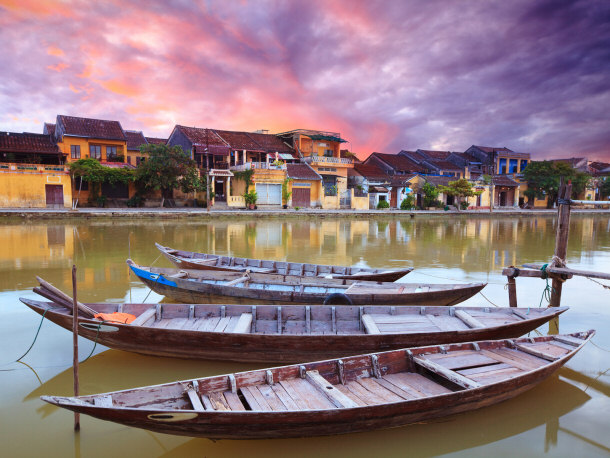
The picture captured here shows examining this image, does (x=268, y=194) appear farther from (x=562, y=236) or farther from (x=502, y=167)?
(x=502, y=167)

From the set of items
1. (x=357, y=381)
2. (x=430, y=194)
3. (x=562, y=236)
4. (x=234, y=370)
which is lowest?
(x=234, y=370)

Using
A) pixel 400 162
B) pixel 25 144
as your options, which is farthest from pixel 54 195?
pixel 400 162

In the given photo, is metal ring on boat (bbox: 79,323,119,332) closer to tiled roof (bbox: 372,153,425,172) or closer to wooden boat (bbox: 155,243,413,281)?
wooden boat (bbox: 155,243,413,281)

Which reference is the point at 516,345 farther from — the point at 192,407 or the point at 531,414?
the point at 192,407

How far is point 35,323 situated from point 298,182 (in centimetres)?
2830

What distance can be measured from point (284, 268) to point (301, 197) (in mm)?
25388

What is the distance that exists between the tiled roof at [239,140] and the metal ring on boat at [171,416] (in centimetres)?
3282

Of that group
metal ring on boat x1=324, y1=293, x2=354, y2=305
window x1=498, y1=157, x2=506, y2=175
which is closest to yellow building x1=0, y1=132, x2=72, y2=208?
metal ring on boat x1=324, y1=293, x2=354, y2=305

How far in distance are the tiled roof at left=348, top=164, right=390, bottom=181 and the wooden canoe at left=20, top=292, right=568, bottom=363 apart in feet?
115

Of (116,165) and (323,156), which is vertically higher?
(323,156)

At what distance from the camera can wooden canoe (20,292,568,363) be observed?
507cm

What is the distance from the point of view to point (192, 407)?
137 inches

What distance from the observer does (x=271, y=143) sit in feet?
125

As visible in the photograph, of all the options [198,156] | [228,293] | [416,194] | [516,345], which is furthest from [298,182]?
[516,345]
